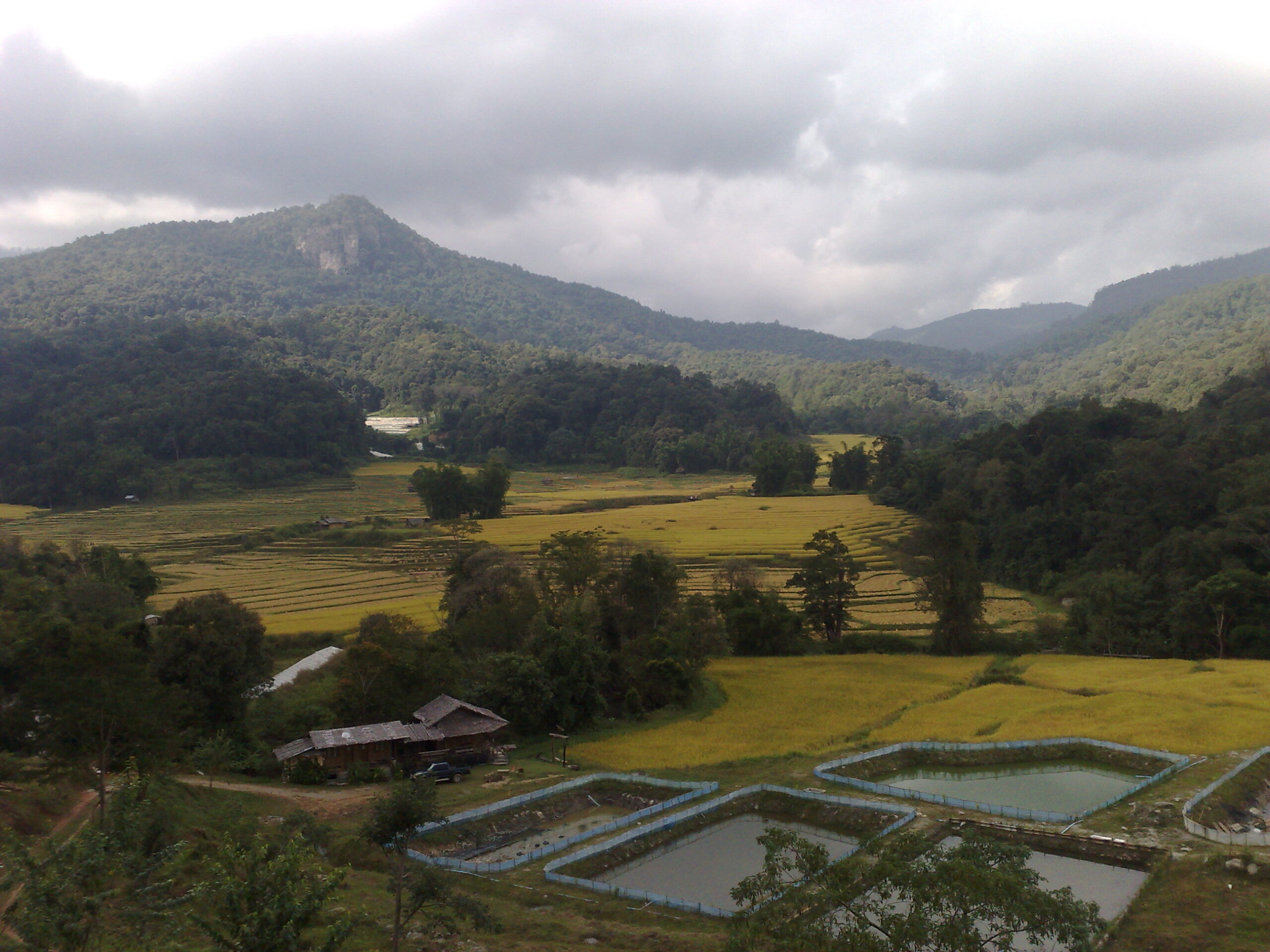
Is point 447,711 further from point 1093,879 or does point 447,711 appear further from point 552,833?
point 1093,879

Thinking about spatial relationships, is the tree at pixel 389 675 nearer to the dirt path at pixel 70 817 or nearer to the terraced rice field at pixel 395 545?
the dirt path at pixel 70 817

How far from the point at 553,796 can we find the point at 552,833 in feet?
4.41

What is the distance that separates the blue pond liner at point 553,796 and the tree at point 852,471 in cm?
6780

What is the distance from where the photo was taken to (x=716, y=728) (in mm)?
26625

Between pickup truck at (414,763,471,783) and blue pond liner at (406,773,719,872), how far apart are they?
254 cm

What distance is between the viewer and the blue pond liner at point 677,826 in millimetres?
15266

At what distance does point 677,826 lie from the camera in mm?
19000

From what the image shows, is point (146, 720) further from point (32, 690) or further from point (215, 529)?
point (215, 529)

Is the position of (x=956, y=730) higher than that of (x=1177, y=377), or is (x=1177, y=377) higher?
(x=1177, y=377)

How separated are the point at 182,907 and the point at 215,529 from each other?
5163 centimetres

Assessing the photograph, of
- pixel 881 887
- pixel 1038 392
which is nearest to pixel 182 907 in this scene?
pixel 881 887

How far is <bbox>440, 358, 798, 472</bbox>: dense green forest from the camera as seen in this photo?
10931 centimetres

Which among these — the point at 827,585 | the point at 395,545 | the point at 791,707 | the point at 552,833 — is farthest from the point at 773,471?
the point at 552,833

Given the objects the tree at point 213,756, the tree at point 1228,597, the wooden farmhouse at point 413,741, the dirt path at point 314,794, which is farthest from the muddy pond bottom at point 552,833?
the tree at point 1228,597
